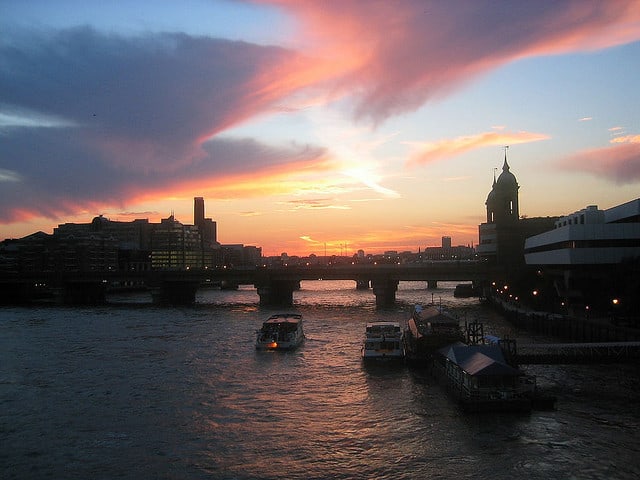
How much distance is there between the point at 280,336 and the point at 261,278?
82.3m

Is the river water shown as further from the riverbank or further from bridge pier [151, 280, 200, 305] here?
bridge pier [151, 280, 200, 305]

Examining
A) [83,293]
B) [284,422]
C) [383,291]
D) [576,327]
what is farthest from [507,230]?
[284,422]

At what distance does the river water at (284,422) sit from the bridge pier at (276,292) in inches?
3275

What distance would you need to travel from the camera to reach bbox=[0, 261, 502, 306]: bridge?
142125 millimetres

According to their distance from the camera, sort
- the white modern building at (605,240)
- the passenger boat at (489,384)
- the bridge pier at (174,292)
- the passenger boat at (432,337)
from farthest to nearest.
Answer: the bridge pier at (174,292)
the white modern building at (605,240)
the passenger boat at (432,337)
the passenger boat at (489,384)

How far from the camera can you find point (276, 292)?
15775 cm

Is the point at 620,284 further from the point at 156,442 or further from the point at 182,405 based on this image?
the point at 156,442

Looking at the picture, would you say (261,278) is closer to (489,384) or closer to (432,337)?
(432,337)

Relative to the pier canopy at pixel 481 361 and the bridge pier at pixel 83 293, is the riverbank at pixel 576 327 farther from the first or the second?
the bridge pier at pixel 83 293

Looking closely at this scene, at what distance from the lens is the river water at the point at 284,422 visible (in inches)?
1250

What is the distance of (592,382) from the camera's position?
157 feet

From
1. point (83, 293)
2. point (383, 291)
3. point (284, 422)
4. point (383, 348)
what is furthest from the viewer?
point (83, 293)

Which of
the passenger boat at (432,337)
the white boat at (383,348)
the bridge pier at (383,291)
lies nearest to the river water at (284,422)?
the white boat at (383,348)

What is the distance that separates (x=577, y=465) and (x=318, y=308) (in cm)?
→ 10516
